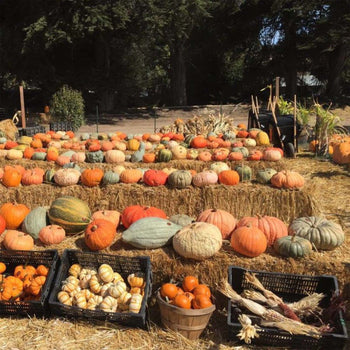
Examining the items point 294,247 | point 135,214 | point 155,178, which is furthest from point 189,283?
point 155,178

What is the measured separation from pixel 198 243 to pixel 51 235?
1.74 meters

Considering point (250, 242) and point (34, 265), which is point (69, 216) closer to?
point (34, 265)

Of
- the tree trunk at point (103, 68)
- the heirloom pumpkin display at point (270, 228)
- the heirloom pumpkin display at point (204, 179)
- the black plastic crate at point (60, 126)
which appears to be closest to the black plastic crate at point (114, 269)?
the heirloom pumpkin display at point (270, 228)

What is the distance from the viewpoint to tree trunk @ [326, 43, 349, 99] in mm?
24219

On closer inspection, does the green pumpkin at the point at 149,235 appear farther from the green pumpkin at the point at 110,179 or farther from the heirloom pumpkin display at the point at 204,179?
the green pumpkin at the point at 110,179

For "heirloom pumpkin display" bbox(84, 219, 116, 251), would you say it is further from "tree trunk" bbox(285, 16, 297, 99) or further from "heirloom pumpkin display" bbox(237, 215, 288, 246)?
"tree trunk" bbox(285, 16, 297, 99)

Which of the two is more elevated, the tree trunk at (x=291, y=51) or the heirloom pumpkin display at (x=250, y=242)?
the tree trunk at (x=291, y=51)

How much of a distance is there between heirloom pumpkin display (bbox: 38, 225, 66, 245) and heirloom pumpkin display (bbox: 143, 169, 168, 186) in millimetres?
1770

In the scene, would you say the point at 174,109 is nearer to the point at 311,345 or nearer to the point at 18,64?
the point at 18,64

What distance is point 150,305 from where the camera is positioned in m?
3.73

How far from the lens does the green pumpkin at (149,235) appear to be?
12.6 feet

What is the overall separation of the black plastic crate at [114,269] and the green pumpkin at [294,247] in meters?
1.35

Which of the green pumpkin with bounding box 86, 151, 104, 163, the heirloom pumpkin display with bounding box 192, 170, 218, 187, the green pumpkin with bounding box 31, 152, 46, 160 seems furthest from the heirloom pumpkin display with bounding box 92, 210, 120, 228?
the green pumpkin with bounding box 31, 152, 46, 160

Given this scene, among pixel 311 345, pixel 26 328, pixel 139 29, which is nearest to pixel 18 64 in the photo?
pixel 139 29
